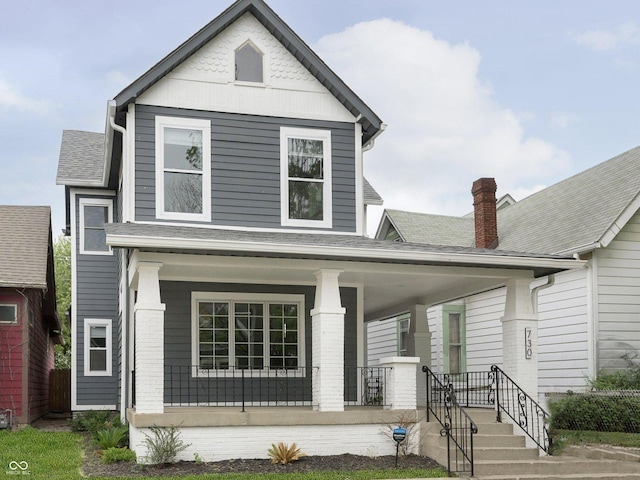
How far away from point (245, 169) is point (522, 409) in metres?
6.71

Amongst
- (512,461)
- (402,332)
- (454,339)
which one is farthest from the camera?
(402,332)

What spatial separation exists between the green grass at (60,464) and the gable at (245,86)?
21.0 ft

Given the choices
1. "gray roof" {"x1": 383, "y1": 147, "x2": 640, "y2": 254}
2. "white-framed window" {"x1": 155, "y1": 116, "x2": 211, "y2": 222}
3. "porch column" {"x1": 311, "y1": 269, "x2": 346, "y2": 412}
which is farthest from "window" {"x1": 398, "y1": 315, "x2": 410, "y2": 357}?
"porch column" {"x1": 311, "y1": 269, "x2": 346, "y2": 412}

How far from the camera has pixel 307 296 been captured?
1650 cm

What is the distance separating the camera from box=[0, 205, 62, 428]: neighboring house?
694 inches

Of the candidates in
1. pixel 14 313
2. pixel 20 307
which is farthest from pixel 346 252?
pixel 14 313

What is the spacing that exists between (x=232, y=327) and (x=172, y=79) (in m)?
4.82

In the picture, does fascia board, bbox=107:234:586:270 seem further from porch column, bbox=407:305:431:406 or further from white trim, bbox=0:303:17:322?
white trim, bbox=0:303:17:322

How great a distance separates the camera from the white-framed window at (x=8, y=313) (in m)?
17.8

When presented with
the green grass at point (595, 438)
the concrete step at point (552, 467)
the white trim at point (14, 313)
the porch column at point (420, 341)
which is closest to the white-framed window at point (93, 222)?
the white trim at point (14, 313)

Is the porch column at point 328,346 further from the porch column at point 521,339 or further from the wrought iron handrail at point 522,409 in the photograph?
the porch column at point 521,339

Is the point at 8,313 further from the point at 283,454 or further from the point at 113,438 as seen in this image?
the point at 283,454

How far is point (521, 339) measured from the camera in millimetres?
14883

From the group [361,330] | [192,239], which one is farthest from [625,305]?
[192,239]
